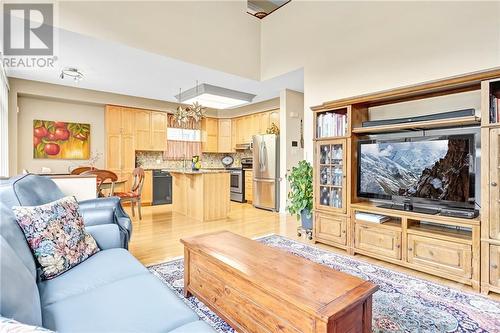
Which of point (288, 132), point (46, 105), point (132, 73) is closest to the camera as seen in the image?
point (132, 73)

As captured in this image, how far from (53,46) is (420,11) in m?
4.53

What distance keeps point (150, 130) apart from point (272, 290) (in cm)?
602

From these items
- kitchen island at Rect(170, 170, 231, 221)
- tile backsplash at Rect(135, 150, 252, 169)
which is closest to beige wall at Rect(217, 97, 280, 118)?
tile backsplash at Rect(135, 150, 252, 169)

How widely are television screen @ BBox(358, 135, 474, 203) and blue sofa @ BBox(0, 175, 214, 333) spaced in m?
2.56

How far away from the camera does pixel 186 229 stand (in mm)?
4156

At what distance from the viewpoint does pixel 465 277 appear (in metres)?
2.29

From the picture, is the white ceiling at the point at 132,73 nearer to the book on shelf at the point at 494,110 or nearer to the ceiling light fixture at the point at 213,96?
the ceiling light fixture at the point at 213,96

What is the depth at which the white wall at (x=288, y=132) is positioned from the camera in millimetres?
5348

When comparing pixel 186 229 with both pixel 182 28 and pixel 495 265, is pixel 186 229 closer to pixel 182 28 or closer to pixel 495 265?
pixel 182 28

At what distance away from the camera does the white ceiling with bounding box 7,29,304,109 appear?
3.54 m

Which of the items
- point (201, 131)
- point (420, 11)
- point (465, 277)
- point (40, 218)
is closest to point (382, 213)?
point (465, 277)

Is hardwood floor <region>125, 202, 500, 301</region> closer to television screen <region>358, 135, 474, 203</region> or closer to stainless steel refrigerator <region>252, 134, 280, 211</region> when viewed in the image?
stainless steel refrigerator <region>252, 134, 280, 211</region>

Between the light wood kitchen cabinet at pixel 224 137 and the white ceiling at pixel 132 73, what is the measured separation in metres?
1.94

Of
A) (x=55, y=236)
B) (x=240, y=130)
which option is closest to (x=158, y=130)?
(x=240, y=130)
